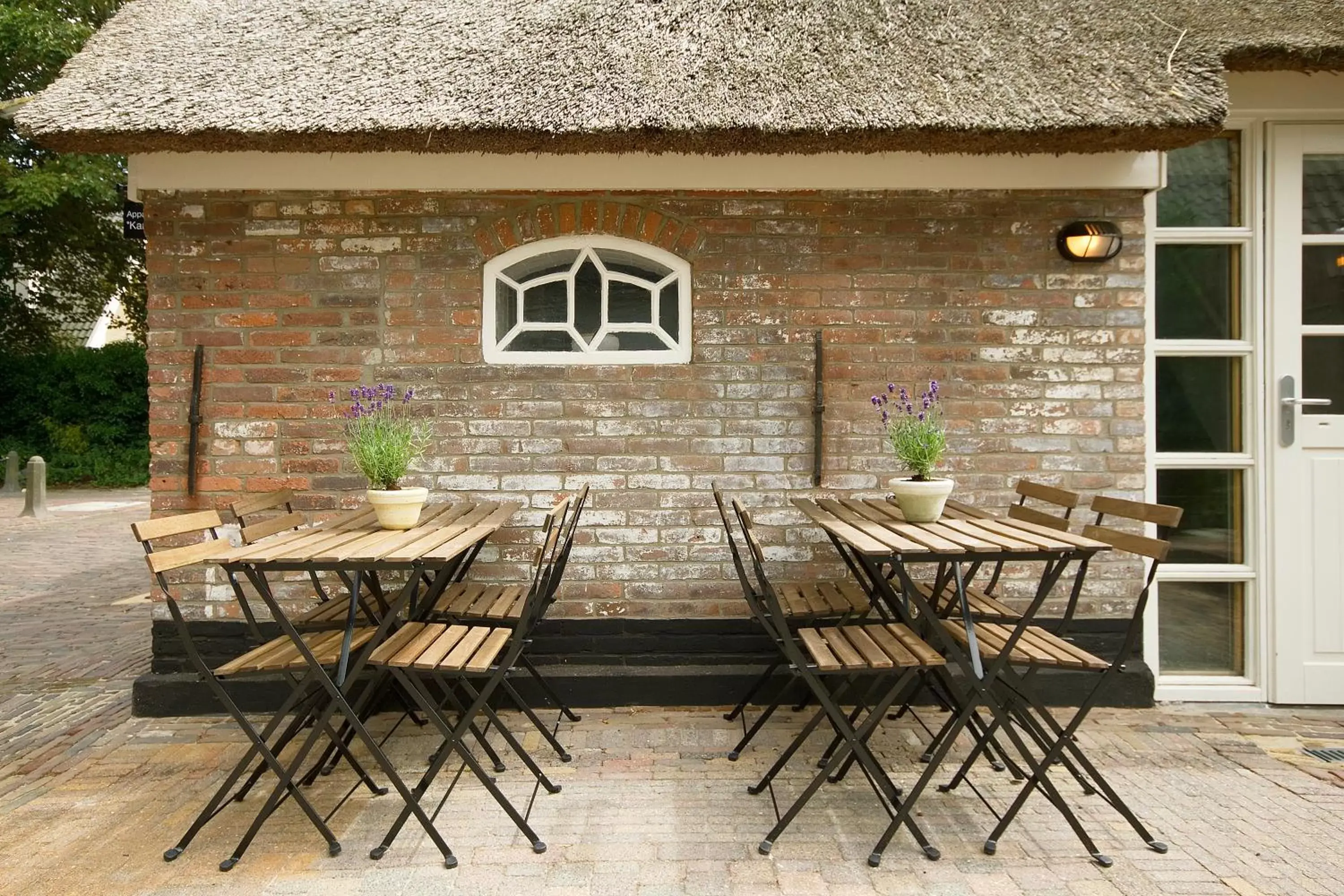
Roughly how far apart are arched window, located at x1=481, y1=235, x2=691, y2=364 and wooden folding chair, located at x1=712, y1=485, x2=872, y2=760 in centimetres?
76

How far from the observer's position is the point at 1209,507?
373 centimetres

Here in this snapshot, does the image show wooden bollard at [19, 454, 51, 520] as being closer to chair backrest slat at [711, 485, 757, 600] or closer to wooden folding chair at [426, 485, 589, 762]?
wooden folding chair at [426, 485, 589, 762]

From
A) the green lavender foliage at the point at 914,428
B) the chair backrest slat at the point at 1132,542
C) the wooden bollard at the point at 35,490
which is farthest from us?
the wooden bollard at the point at 35,490

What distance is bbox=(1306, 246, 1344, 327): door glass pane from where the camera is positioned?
3.67 metres

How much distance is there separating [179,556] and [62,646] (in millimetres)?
3130

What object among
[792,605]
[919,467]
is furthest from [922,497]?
[792,605]

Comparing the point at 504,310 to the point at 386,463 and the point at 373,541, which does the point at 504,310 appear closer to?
the point at 386,463

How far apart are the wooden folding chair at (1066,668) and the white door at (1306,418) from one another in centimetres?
136

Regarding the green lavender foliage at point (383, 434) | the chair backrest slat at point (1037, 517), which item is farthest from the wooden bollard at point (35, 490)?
the chair backrest slat at point (1037, 517)

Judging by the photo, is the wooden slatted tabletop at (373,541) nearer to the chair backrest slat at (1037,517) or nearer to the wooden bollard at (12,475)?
the chair backrest slat at (1037,517)

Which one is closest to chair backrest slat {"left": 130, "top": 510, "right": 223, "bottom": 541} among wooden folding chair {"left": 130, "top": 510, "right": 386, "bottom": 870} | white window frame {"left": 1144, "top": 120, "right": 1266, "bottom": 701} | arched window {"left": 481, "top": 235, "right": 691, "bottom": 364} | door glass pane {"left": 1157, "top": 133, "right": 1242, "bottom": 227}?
wooden folding chair {"left": 130, "top": 510, "right": 386, "bottom": 870}

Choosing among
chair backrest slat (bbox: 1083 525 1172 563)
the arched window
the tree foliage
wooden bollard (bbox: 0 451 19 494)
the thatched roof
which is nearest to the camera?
chair backrest slat (bbox: 1083 525 1172 563)

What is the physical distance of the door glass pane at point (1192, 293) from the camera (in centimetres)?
372

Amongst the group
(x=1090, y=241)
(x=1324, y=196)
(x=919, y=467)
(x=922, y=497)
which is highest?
(x=1324, y=196)
